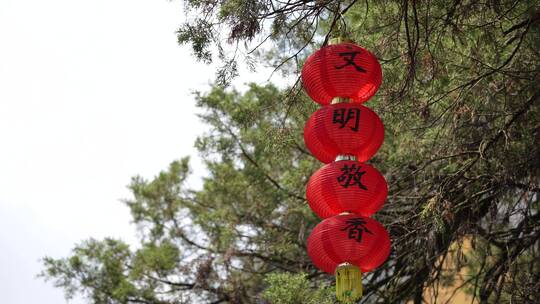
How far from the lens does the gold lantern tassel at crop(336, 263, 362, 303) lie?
10.6 ft

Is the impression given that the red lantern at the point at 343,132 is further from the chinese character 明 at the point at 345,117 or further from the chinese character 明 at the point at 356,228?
the chinese character 明 at the point at 356,228

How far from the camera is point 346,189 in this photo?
3359 millimetres

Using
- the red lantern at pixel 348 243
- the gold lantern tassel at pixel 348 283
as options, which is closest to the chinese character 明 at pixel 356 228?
the red lantern at pixel 348 243

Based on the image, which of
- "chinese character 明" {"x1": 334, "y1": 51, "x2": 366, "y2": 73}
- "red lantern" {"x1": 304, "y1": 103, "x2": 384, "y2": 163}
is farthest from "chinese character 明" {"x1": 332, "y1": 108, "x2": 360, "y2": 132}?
"chinese character 明" {"x1": 334, "y1": 51, "x2": 366, "y2": 73}

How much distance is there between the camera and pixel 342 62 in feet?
11.5

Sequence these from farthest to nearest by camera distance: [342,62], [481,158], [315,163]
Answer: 1. [315,163]
2. [481,158]
3. [342,62]

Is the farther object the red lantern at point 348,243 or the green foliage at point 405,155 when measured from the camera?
the green foliage at point 405,155

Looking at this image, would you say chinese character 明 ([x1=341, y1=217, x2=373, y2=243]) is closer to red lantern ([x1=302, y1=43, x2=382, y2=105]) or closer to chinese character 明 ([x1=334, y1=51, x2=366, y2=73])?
red lantern ([x1=302, y1=43, x2=382, y2=105])

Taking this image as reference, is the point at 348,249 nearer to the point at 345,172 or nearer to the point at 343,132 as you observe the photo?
the point at 345,172

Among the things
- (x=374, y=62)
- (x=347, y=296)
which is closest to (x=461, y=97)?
(x=374, y=62)

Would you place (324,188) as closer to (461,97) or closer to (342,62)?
(342,62)

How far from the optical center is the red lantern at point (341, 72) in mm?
3508

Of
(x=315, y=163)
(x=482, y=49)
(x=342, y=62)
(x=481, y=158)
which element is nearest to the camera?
(x=342, y=62)

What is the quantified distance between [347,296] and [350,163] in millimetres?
665
